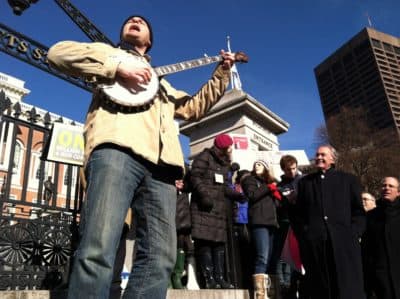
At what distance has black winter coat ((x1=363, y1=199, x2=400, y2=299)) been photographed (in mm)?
4227

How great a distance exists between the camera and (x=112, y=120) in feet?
6.99

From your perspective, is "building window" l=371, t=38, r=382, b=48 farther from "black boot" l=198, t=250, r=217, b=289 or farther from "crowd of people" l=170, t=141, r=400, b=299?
"black boot" l=198, t=250, r=217, b=289

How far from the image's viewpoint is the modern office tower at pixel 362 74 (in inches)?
3605

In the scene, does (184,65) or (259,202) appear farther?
(259,202)

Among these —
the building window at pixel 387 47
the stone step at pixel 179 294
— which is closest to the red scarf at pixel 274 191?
the stone step at pixel 179 294

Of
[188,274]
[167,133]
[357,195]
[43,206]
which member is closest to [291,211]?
[357,195]

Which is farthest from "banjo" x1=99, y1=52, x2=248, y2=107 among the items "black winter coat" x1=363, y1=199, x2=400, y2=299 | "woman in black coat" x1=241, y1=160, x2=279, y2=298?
"black winter coat" x1=363, y1=199, x2=400, y2=299

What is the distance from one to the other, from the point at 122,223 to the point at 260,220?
328cm

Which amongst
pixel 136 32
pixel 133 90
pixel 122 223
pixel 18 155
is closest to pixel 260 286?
pixel 122 223

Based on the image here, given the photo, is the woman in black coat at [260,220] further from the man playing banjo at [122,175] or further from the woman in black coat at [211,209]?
the man playing banjo at [122,175]

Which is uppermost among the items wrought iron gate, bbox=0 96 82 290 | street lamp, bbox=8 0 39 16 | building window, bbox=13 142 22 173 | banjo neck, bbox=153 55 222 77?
street lamp, bbox=8 0 39 16

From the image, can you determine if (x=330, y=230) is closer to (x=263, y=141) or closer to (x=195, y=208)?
(x=195, y=208)

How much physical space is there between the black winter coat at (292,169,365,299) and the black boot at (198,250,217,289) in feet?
4.04

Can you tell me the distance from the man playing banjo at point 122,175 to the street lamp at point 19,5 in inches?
249
